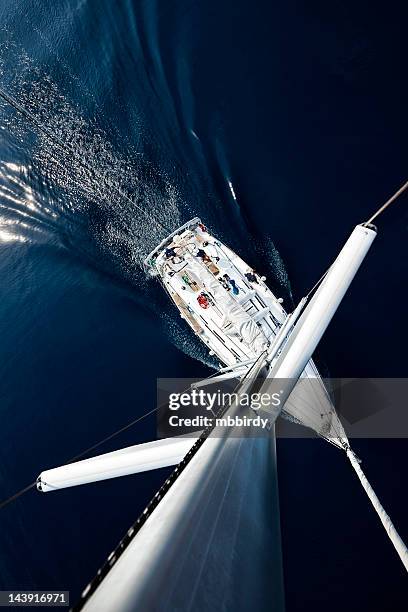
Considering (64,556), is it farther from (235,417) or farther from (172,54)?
(172,54)

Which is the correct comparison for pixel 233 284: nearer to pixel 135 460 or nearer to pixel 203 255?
pixel 203 255

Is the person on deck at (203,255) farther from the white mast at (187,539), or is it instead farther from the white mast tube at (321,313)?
the white mast at (187,539)

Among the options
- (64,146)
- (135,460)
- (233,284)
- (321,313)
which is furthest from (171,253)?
(135,460)

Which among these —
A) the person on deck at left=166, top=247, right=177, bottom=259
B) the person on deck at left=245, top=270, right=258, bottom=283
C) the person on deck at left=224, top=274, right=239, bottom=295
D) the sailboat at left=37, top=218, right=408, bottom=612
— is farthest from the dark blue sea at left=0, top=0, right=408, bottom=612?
the sailboat at left=37, top=218, right=408, bottom=612

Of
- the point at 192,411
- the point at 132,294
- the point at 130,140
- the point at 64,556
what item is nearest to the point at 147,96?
the point at 130,140

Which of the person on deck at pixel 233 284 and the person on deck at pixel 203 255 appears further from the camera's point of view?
the person on deck at pixel 203 255

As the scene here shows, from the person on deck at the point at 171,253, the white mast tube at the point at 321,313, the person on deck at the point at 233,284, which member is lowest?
the white mast tube at the point at 321,313

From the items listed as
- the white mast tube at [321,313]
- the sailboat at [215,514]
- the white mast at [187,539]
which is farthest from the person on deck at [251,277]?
the white mast at [187,539]
